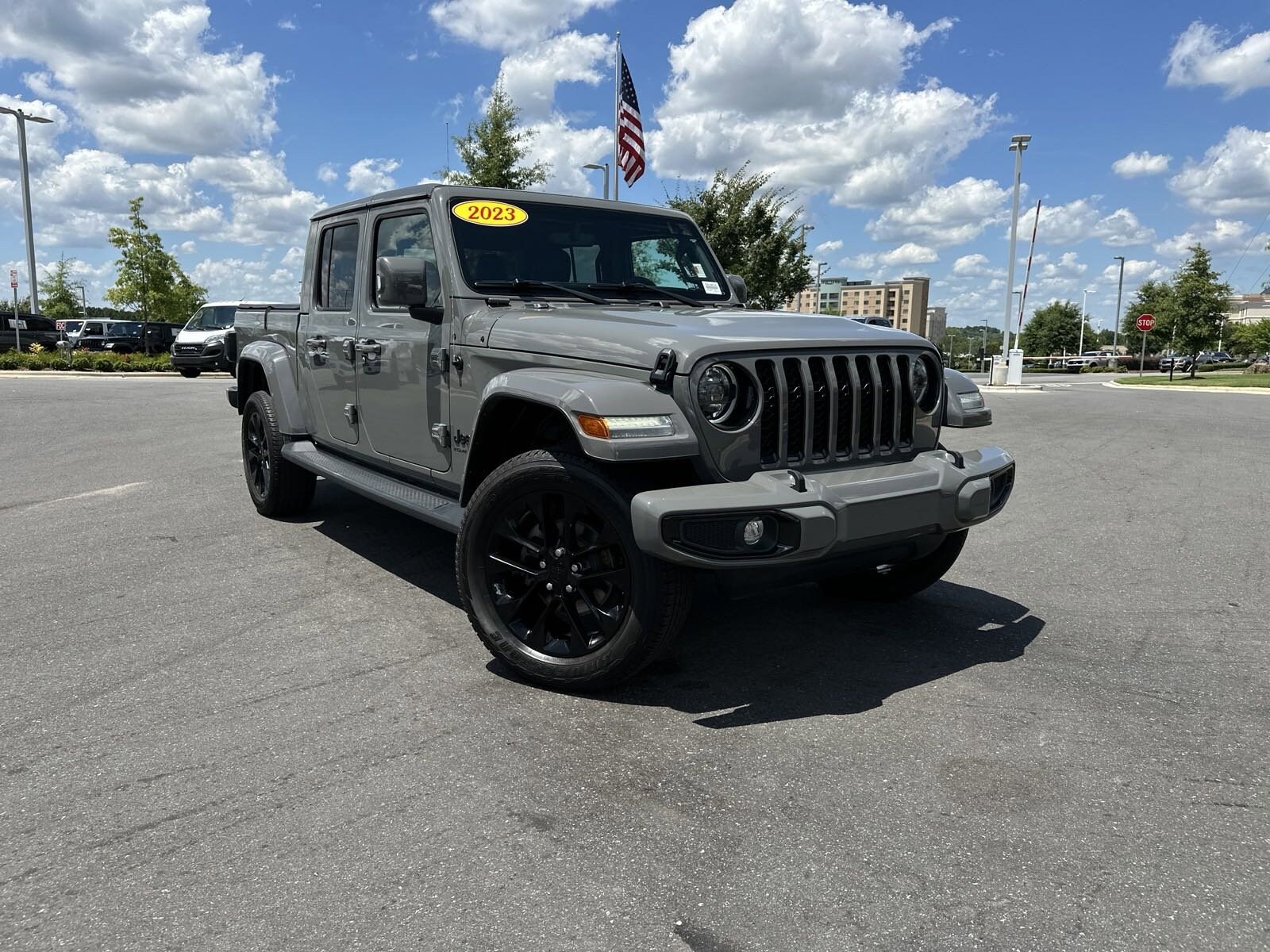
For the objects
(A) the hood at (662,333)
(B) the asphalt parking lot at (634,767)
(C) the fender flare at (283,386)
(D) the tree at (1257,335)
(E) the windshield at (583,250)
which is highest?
(D) the tree at (1257,335)

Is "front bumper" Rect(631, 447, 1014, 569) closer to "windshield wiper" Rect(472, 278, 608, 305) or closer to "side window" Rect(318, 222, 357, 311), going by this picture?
"windshield wiper" Rect(472, 278, 608, 305)

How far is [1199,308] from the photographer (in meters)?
39.7

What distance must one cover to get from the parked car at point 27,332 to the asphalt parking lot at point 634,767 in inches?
1430

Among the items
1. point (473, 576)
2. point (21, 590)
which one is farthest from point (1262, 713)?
point (21, 590)

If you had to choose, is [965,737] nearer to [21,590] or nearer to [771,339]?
[771,339]

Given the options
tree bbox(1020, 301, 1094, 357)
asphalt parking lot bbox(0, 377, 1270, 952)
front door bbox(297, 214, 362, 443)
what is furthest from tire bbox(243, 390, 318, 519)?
tree bbox(1020, 301, 1094, 357)

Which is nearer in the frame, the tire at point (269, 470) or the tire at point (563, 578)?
the tire at point (563, 578)

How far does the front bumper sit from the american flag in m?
17.0

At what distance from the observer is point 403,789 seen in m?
2.70

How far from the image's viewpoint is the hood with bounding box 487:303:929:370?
127 inches

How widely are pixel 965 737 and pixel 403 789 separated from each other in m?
1.83

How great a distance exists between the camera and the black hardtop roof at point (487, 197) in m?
4.46

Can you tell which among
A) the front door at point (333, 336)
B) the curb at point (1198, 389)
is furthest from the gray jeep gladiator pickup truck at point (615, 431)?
the curb at point (1198, 389)

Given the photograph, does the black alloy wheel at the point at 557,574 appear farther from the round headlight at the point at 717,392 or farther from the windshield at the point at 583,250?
the windshield at the point at 583,250
